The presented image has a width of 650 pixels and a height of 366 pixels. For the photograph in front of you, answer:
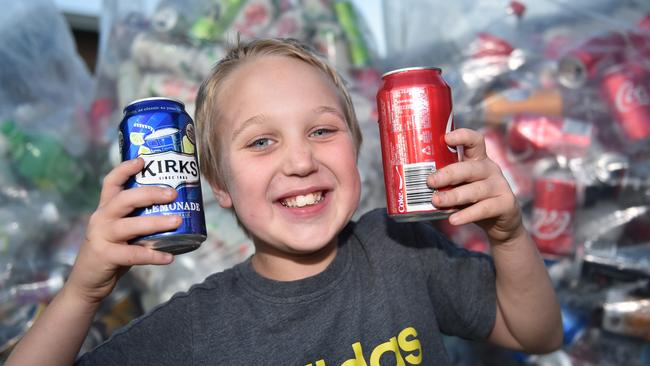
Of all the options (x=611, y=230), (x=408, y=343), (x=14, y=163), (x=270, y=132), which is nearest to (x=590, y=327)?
(x=611, y=230)

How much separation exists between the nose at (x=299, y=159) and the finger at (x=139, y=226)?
225mm

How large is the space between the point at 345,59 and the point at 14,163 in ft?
4.06

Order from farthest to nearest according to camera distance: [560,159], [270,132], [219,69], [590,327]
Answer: [560,159] → [590,327] → [219,69] → [270,132]

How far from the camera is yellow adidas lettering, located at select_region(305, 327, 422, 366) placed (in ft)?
3.72

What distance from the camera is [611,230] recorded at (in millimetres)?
1880

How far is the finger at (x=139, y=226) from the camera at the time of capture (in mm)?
985

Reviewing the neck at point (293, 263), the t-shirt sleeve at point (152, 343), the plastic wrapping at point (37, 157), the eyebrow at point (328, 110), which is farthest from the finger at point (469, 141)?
the plastic wrapping at point (37, 157)

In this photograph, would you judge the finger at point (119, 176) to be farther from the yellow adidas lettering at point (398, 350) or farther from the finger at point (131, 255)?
the yellow adidas lettering at point (398, 350)

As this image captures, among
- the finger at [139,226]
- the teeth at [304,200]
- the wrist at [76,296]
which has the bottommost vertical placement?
the wrist at [76,296]

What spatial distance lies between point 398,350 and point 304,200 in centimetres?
33

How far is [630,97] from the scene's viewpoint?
1961mm

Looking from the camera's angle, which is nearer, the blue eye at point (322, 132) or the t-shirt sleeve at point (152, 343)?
the t-shirt sleeve at point (152, 343)

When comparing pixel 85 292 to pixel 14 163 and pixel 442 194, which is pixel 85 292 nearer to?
pixel 442 194

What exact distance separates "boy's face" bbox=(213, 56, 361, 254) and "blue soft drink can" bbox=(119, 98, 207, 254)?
0.13 m
